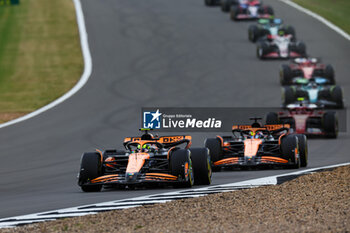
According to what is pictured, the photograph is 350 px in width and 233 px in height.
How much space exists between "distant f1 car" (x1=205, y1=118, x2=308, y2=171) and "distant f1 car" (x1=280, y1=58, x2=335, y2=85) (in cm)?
1470

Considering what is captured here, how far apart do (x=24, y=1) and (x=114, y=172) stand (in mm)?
44785

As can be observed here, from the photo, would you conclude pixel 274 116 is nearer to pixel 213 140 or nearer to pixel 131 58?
pixel 213 140

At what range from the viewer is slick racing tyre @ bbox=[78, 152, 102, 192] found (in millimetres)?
15656

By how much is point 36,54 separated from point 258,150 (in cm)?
2561

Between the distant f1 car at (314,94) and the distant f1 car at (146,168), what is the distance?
13.5 m

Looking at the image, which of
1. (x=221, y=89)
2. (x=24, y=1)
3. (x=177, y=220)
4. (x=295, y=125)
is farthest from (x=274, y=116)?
(x=24, y=1)

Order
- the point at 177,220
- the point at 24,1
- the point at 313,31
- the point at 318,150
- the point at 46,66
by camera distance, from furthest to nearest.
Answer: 1. the point at 24,1
2. the point at 313,31
3. the point at 46,66
4. the point at 318,150
5. the point at 177,220

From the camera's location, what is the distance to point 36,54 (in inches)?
1678

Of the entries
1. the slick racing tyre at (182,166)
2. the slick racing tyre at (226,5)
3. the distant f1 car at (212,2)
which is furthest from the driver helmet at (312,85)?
the distant f1 car at (212,2)

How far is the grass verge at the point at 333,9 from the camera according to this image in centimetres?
4966

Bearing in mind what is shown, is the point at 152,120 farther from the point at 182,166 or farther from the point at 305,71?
the point at 305,71

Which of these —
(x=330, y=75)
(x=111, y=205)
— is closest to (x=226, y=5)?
(x=330, y=75)

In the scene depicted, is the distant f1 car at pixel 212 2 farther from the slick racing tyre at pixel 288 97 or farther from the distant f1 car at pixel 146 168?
the distant f1 car at pixel 146 168

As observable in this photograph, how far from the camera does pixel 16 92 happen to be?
34312 millimetres
